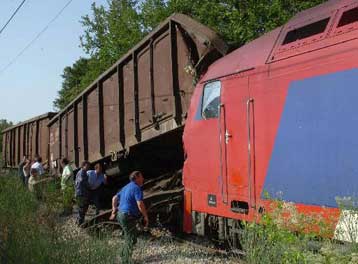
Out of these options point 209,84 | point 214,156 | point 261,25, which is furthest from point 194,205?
point 261,25

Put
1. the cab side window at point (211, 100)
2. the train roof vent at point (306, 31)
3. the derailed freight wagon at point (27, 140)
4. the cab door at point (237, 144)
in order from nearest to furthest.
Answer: the train roof vent at point (306, 31) → the cab door at point (237, 144) → the cab side window at point (211, 100) → the derailed freight wagon at point (27, 140)

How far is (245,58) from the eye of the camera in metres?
7.36

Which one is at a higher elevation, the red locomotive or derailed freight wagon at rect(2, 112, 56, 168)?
derailed freight wagon at rect(2, 112, 56, 168)

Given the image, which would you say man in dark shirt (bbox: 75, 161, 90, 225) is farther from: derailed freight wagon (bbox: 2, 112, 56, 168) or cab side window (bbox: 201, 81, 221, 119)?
derailed freight wagon (bbox: 2, 112, 56, 168)

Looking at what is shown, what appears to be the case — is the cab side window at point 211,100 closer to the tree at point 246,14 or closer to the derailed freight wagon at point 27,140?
the tree at point 246,14

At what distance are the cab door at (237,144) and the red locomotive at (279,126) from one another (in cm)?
1

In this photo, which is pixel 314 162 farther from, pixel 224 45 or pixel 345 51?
pixel 224 45

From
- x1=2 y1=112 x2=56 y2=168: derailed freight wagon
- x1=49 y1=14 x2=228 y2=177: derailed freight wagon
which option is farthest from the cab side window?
x1=2 y1=112 x2=56 y2=168: derailed freight wagon

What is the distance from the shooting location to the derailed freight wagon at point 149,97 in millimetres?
9383

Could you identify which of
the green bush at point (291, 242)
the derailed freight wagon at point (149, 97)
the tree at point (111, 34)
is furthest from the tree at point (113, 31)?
the green bush at point (291, 242)

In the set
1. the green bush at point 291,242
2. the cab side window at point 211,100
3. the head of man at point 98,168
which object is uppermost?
the cab side window at point 211,100

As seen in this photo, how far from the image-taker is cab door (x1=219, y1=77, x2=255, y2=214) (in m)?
6.80

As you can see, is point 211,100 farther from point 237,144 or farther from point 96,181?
Result: point 96,181

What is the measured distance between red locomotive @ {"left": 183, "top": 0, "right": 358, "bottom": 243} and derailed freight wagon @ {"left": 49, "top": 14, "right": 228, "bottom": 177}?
102cm
